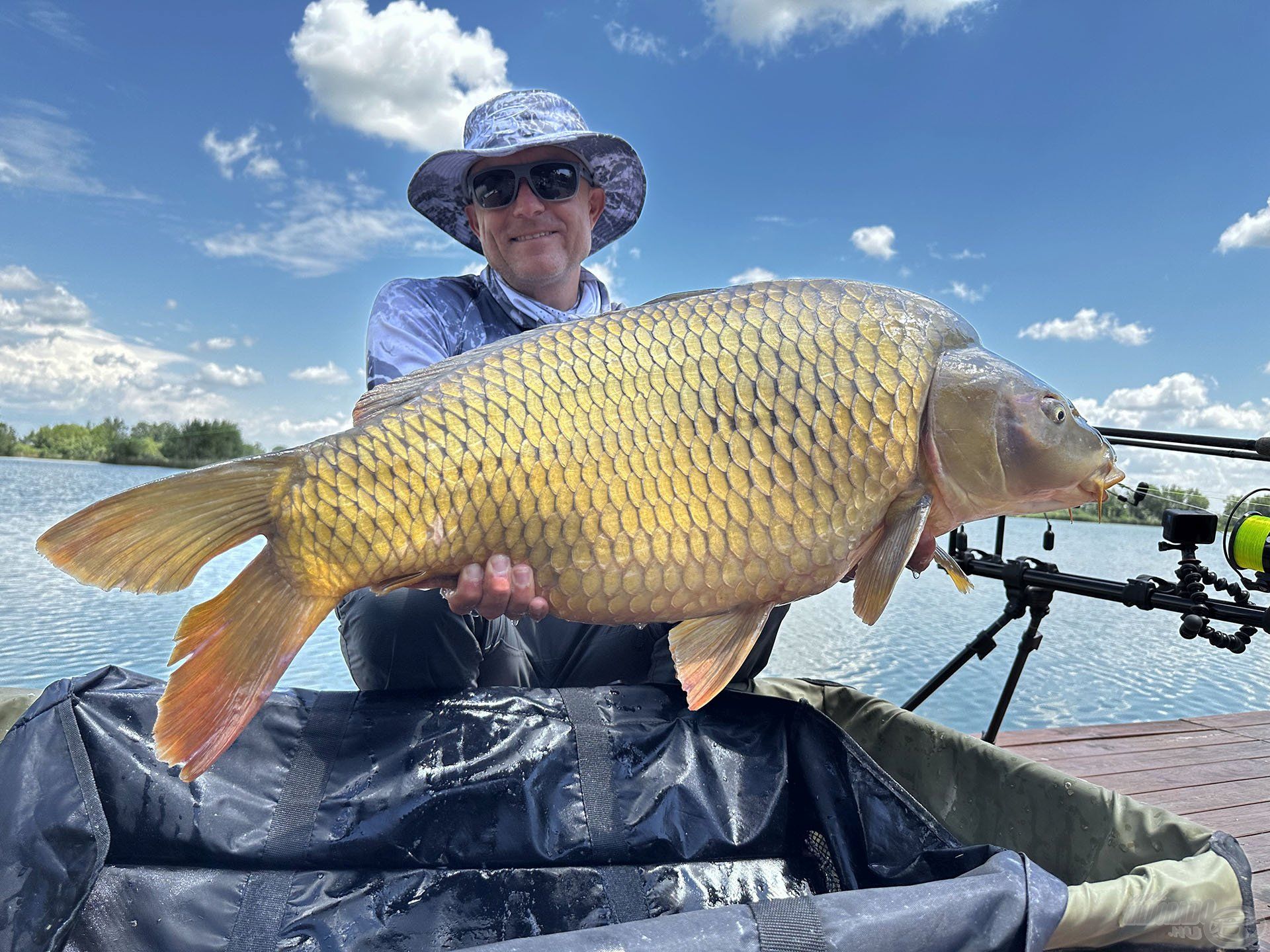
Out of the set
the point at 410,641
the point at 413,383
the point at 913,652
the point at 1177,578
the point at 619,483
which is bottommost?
the point at 913,652

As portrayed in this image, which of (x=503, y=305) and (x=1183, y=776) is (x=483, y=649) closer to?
(x=503, y=305)

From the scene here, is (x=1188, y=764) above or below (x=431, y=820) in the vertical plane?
below

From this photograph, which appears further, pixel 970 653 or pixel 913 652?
pixel 913 652

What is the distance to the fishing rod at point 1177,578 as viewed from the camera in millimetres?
1809

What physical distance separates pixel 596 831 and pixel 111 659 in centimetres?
A: 445

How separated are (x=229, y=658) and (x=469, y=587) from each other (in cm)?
28

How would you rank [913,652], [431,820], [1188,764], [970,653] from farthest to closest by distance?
1. [913,652]
2. [1188,764]
3. [970,653]
4. [431,820]

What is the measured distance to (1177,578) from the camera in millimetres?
2008

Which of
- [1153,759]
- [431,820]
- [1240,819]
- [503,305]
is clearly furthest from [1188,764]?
[503,305]

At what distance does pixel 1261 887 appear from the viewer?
5.10ft

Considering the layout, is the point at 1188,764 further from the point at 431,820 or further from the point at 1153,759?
the point at 431,820

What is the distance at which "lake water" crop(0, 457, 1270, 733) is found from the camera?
4.61 m

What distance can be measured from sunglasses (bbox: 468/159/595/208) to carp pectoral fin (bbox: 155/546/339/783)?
42.1 inches

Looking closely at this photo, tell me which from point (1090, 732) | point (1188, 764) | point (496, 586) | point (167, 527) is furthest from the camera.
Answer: point (1090, 732)
